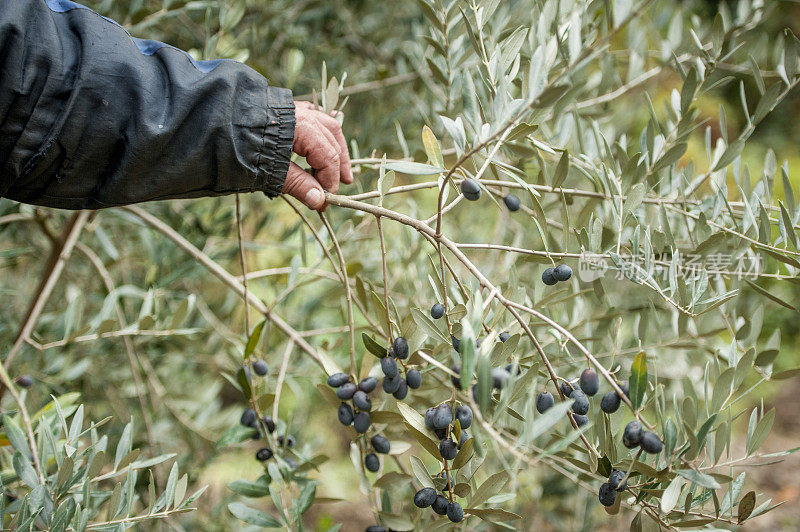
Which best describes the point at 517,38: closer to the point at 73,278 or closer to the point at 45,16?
the point at 45,16

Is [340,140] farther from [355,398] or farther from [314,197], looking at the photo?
[355,398]

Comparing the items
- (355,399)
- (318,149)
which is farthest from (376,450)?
(318,149)

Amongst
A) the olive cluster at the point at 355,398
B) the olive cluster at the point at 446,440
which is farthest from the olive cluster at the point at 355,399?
the olive cluster at the point at 446,440

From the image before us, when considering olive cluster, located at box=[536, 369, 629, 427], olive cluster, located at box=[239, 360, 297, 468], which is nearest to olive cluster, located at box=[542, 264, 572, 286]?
olive cluster, located at box=[536, 369, 629, 427]

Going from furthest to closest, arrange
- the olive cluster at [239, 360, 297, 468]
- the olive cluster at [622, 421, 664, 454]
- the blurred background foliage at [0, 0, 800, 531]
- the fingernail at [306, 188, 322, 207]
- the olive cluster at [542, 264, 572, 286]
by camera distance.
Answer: the blurred background foliage at [0, 0, 800, 531] < the olive cluster at [239, 360, 297, 468] < the fingernail at [306, 188, 322, 207] < the olive cluster at [542, 264, 572, 286] < the olive cluster at [622, 421, 664, 454]

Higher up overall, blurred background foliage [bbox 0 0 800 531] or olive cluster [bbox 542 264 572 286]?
olive cluster [bbox 542 264 572 286]

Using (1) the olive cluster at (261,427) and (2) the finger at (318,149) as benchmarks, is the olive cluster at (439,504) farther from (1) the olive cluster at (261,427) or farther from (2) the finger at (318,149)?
(2) the finger at (318,149)

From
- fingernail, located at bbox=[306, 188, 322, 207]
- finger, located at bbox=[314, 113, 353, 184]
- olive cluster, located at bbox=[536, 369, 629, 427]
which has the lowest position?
olive cluster, located at bbox=[536, 369, 629, 427]

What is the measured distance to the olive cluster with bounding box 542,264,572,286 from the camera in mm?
698


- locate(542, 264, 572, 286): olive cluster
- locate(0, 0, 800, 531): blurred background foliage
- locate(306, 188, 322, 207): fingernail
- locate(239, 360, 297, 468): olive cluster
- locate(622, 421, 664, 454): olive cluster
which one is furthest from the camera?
locate(0, 0, 800, 531): blurred background foliage

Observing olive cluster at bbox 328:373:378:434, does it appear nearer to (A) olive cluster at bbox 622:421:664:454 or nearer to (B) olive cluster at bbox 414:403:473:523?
(B) olive cluster at bbox 414:403:473:523

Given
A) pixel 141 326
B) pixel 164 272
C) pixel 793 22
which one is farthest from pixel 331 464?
pixel 793 22

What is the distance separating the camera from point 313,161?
82 cm

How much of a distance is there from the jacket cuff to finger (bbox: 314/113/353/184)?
7 centimetres
